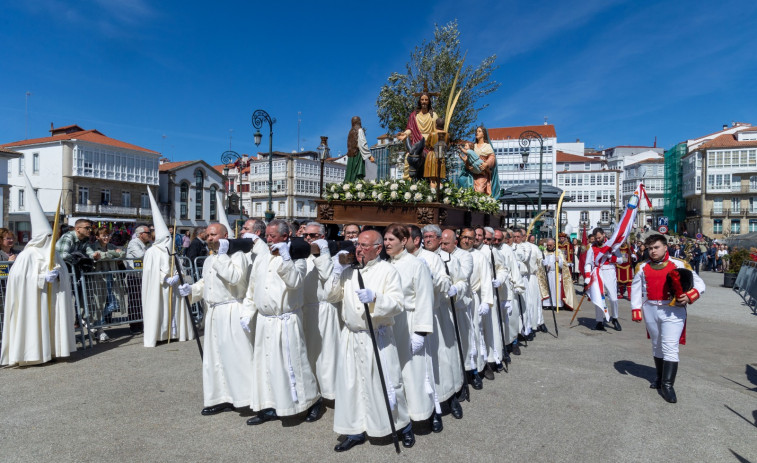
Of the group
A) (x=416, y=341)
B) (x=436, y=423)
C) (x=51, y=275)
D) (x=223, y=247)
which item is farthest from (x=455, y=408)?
(x=51, y=275)

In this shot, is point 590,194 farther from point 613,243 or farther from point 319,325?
point 319,325

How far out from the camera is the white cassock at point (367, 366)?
15.1ft

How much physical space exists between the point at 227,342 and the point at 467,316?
299cm

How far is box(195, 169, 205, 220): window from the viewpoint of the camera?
65.8m

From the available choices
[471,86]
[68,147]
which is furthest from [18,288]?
[68,147]

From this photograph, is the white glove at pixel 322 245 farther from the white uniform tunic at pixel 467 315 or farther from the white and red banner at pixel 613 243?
the white and red banner at pixel 613 243

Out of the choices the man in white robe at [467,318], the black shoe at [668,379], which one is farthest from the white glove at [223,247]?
the black shoe at [668,379]

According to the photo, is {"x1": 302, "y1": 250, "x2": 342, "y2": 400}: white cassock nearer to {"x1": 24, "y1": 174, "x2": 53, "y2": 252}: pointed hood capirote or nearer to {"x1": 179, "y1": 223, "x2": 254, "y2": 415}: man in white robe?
{"x1": 179, "y1": 223, "x2": 254, "y2": 415}: man in white robe

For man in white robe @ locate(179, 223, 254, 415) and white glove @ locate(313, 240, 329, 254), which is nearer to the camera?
white glove @ locate(313, 240, 329, 254)

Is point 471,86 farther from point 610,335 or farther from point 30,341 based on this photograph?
point 30,341

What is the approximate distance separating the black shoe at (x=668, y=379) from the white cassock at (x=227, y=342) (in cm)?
483

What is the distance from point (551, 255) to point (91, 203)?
180 feet

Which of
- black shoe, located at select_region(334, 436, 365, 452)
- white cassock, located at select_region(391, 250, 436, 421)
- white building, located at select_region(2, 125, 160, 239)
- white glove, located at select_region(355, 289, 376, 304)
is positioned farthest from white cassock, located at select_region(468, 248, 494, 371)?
white building, located at select_region(2, 125, 160, 239)

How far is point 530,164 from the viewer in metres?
78.1
